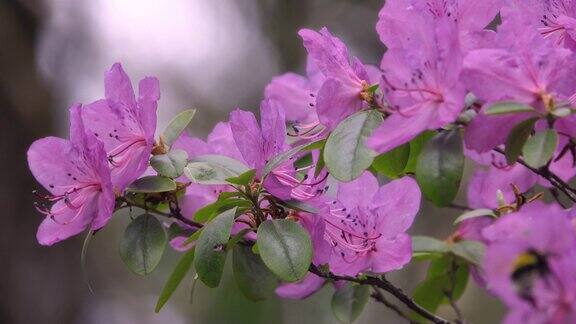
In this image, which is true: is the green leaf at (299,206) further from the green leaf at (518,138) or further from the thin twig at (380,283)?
the green leaf at (518,138)

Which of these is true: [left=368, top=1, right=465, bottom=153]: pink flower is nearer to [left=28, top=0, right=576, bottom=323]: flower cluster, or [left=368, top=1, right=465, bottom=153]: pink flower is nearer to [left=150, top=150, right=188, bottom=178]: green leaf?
[left=28, top=0, right=576, bottom=323]: flower cluster

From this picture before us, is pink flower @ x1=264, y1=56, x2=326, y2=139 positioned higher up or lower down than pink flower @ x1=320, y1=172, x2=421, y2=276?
higher up

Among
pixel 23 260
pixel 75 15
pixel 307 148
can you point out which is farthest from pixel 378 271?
pixel 75 15

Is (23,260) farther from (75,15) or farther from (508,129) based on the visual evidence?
(508,129)

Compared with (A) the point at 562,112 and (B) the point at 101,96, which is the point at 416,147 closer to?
(A) the point at 562,112

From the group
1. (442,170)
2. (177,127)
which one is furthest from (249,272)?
(442,170)

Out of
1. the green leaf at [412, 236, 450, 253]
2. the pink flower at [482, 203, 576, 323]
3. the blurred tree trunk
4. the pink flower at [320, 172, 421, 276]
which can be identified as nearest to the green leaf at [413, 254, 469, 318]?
the green leaf at [412, 236, 450, 253]
